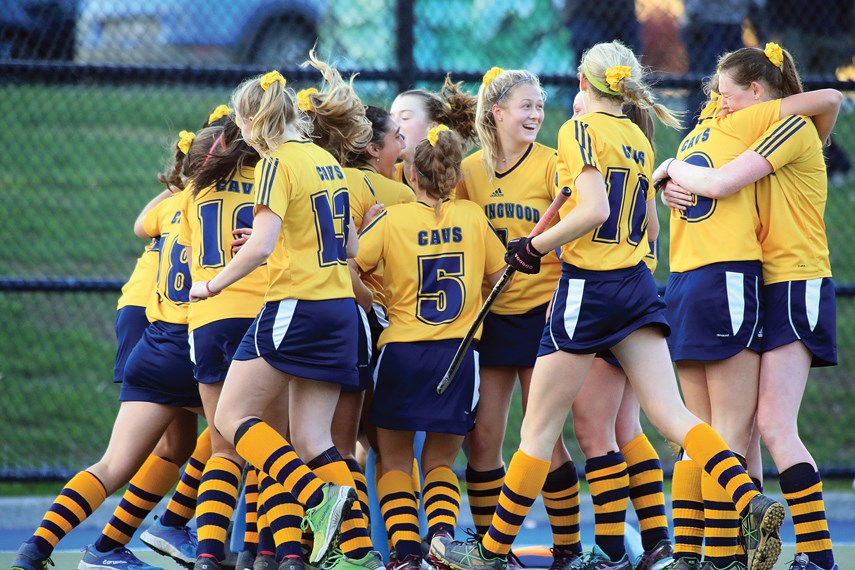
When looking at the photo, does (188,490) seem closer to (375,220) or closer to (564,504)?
(375,220)

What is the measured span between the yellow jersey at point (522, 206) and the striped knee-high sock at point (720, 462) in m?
0.88

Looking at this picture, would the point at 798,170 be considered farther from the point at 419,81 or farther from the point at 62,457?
the point at 62,457

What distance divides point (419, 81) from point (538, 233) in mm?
2286

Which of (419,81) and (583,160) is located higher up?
(419,81)

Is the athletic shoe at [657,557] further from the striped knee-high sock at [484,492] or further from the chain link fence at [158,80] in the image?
the chain link fence at [158,80]

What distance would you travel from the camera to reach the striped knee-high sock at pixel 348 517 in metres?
4.21

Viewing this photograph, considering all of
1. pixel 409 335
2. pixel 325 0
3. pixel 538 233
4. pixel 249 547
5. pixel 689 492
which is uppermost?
pixel 325 0

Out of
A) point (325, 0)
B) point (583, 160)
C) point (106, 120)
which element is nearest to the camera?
point (583, 160)

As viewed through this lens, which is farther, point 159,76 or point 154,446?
point 159,76

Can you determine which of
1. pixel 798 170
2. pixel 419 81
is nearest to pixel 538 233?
pixel 798 170

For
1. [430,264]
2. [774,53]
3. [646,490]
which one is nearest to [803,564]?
[646,490]

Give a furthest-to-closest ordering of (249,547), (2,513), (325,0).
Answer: (325,0)
(2,513)
(249,547)

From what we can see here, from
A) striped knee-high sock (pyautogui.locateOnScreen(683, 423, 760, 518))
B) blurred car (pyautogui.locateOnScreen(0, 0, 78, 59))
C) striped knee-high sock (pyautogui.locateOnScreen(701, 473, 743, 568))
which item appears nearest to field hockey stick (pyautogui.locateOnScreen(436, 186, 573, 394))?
striped knee-high sock (pyautogui.locateOnScreen(683, 423, 760, 518))

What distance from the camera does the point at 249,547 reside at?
15.4 feet
